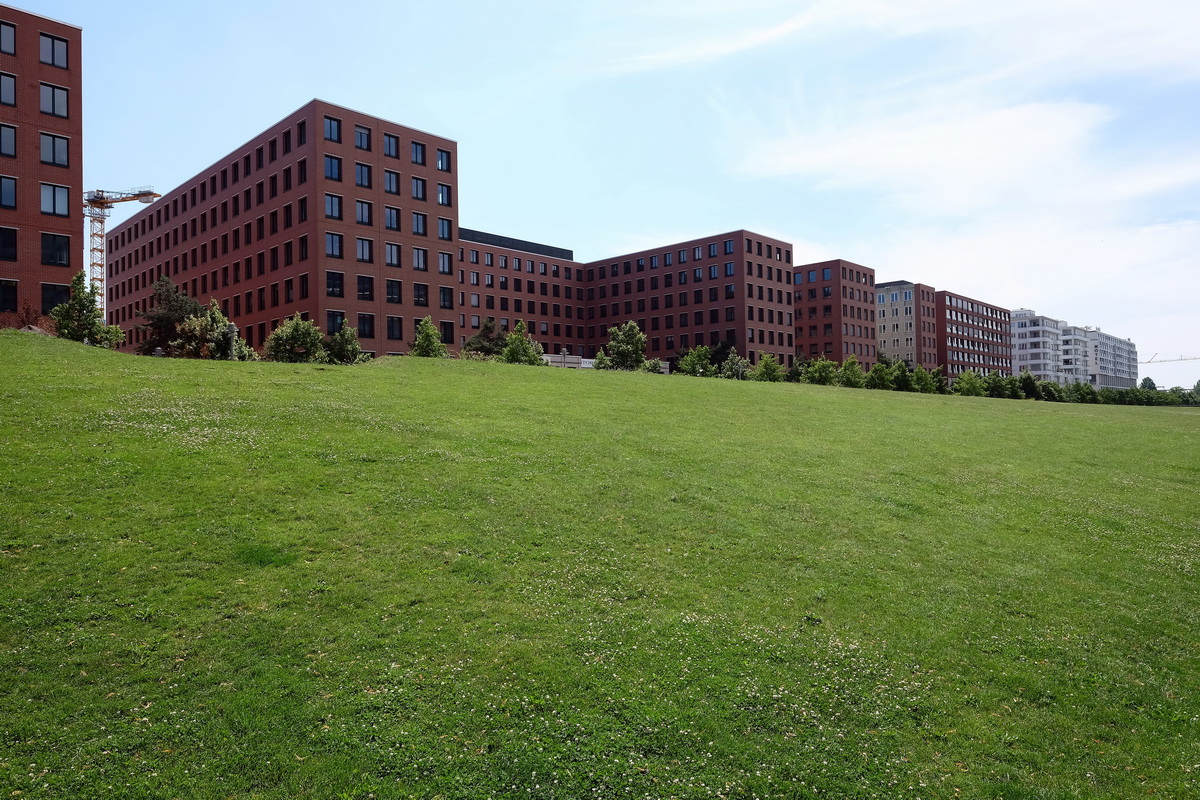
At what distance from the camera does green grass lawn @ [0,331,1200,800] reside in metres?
7.94

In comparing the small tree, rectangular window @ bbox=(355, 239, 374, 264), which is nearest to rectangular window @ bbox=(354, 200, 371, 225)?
rectangular window @ bbox=(355, 239, 374, 264)

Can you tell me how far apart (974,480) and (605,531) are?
539 inches

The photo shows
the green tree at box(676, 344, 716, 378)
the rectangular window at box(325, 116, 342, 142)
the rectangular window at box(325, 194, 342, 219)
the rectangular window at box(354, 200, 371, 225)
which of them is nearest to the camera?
the rectangular window at box(325, 194, 342, 219)

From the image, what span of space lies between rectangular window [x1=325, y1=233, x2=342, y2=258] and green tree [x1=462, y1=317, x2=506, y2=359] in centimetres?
1725

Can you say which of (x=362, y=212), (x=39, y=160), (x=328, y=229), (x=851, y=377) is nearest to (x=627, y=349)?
A: (x=851, y=377)

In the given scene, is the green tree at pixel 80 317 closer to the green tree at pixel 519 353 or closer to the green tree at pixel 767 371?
the green tree at pixel 519 353

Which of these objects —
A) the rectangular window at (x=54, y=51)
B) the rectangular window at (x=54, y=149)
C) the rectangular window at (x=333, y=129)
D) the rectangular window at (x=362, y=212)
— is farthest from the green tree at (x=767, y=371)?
the rectangular window at (x=54, y=51)

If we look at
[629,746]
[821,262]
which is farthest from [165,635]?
[821,262]

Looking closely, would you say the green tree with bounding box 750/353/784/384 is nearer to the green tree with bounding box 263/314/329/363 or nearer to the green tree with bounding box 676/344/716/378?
the green tree with bounding box 676/344/716/378

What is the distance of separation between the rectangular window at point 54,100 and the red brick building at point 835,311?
388 feet

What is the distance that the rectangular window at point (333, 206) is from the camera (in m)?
75.0

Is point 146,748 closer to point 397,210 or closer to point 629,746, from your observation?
point 629,746

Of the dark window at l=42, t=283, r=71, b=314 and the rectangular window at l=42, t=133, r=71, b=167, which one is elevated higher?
the rectangular window at l=42, t=133, r=71, b=167

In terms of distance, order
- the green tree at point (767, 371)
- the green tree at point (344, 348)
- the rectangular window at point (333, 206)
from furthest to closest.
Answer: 1. the green tree at point (767, 371)
2. the rectangular window at point (333, 206)
3. the green tree at point (344, 348)
